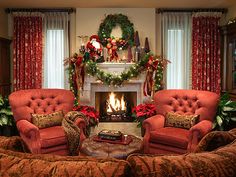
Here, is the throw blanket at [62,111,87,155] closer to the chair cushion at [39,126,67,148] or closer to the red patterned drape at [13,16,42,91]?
the chair cushion at [39,126,67,148]

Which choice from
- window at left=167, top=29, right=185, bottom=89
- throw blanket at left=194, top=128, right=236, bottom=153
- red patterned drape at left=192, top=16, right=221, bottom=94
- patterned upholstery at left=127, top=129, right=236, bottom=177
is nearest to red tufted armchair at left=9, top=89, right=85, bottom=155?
throw blanket at left=194, top=128, right=236, bottom=153

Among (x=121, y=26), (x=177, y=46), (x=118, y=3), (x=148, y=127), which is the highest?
(x=118, y=3)

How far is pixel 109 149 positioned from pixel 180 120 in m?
1.30

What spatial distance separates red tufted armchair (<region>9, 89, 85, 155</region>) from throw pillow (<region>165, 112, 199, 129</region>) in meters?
1.24

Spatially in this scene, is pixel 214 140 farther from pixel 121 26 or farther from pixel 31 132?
pixel 121 26

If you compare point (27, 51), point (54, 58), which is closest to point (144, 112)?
point (54, 58)

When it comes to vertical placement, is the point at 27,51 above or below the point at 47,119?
above

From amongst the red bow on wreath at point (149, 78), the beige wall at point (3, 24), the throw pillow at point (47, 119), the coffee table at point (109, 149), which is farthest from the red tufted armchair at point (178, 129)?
the beige wall at point (3, 24)

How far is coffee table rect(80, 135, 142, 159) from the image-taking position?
2.74 metres

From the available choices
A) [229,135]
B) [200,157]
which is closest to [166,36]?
[229,135]

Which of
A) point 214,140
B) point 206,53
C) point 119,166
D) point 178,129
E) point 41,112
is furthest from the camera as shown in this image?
point 206,53

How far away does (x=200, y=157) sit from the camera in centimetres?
106

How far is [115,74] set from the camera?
5.71 meters

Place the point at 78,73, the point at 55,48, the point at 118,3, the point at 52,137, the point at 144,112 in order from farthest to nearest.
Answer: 1. the point at 55,48
2. the point at 78,73
3. the point at 118,3
4. the point at 144,112
5. the point at 52,137
